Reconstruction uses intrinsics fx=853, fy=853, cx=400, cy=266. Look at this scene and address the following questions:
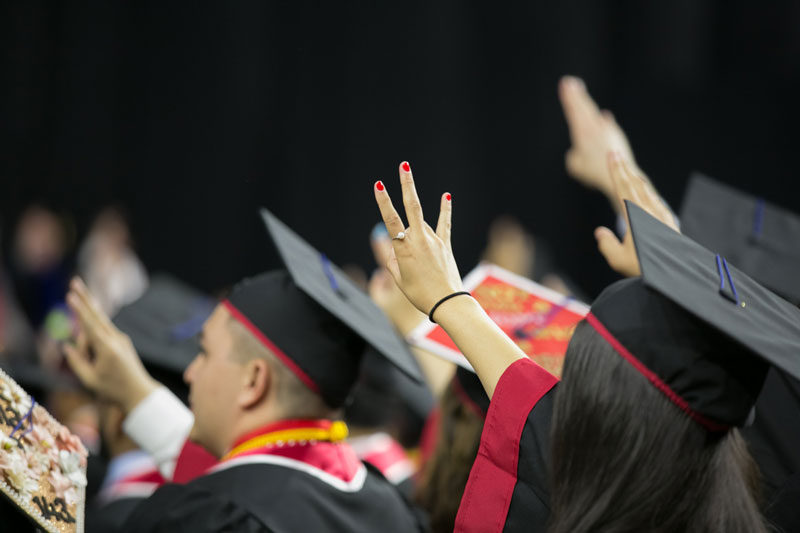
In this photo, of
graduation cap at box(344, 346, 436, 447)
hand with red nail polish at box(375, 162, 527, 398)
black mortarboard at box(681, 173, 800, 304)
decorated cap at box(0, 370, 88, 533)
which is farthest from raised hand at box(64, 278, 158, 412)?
black mortarboard at box(681, 173, 800, 304)

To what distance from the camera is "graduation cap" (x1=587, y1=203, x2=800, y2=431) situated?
3.75 feet

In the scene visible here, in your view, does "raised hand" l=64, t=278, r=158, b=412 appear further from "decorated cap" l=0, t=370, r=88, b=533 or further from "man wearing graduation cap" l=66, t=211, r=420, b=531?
"decorated cap" l=0, t=370, r=88, b=533

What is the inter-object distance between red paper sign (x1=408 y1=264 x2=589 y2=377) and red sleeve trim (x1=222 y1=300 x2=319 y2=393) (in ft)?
1.15

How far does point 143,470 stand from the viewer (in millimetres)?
2287

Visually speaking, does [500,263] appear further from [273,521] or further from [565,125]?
[273,521]

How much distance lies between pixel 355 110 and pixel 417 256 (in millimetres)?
6374

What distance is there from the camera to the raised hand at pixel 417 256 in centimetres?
135

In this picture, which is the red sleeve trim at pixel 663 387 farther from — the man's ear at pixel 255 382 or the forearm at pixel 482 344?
the man's ear at pixel 255 382

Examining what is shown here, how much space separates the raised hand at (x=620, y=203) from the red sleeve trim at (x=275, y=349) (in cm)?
69

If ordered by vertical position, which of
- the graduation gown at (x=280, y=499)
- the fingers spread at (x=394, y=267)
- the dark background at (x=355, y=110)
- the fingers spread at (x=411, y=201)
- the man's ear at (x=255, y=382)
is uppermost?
the fingers spread at (x=411, y=201)

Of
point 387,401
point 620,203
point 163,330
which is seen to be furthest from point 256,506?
point 387,401

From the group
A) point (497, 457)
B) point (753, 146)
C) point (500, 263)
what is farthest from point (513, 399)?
point (753, 146)

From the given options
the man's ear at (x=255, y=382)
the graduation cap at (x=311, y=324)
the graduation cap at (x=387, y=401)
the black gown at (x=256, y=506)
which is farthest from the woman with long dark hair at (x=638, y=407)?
the graduation cap at (x=387, y=401)

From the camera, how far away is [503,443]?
129 cm
